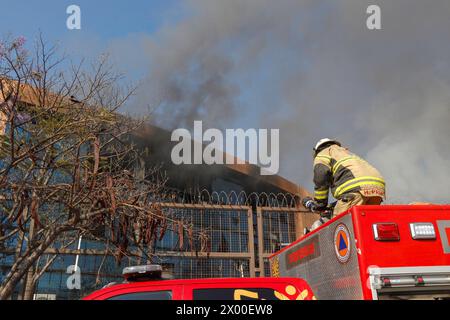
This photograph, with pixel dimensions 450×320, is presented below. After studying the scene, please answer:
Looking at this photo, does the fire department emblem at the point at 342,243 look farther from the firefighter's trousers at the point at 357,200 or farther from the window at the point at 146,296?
the window at the point at 146,296

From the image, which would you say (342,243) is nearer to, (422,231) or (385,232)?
(385,232)

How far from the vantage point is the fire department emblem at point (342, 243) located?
10.3 ft

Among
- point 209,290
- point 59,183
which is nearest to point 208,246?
point 59,183

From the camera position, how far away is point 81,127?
5980 mm

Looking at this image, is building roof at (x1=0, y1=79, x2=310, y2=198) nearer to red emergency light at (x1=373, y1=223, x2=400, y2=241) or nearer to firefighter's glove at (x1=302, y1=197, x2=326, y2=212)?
firefighter's glove at (x1=302, y1=197, x2=326, y2=212)

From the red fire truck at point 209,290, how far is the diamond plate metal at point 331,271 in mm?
424

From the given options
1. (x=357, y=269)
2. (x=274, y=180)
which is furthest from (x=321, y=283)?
(x=274, y=180)

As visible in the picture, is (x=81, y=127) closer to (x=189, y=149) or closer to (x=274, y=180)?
(x=189, y=149)

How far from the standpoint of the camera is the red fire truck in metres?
2.82

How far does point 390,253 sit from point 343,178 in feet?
4.02

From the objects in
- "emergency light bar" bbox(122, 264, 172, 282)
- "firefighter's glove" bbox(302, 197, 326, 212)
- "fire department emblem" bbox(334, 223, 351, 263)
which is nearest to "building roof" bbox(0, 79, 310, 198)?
"firefighter's glove" bbox(302, 197, 326, 212)

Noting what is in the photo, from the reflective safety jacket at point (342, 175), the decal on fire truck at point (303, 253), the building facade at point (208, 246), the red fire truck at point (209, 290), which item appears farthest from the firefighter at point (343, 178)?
the building facade at point (208, 246)

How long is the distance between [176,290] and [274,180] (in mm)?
14344
